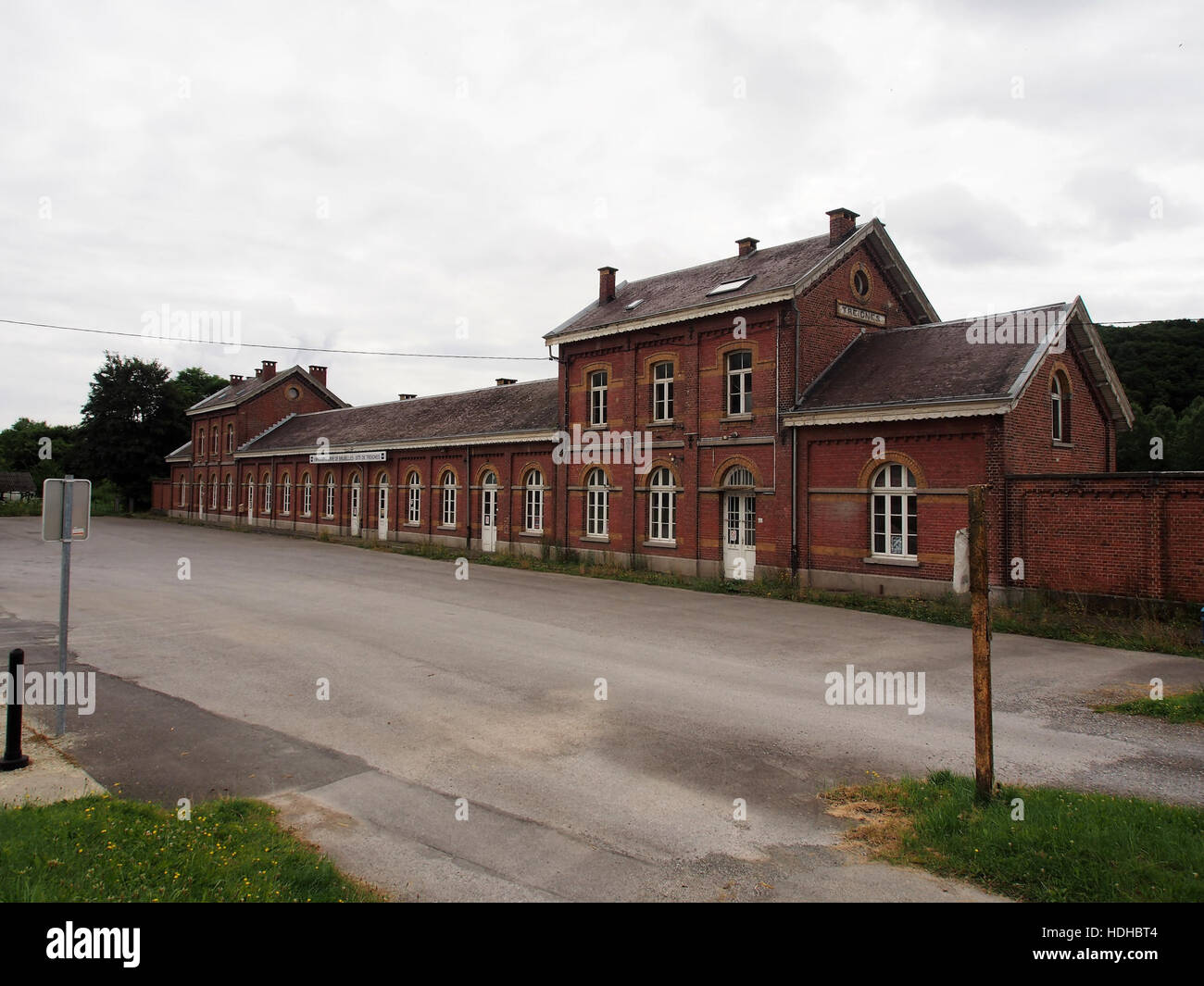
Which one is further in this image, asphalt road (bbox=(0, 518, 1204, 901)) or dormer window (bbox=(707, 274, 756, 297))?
dormer window (bbox=(707, 274, 756, 297))

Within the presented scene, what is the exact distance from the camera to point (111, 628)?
13.0 metres

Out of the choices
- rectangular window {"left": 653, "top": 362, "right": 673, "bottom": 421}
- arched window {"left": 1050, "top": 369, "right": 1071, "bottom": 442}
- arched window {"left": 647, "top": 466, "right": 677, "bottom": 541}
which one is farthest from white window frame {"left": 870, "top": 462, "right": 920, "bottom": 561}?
rectangular window {"left": 653, "top": 362, "right": 673, "bottom": 421}

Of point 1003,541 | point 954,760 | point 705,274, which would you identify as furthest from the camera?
point 705,274

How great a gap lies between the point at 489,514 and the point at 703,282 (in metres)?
11.6

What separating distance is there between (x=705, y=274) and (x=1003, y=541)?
1238 cm

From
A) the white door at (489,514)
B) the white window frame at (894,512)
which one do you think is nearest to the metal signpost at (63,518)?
the white window frame at (894,512)

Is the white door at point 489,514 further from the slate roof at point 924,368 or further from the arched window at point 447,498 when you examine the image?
the slate roof at point 924,368

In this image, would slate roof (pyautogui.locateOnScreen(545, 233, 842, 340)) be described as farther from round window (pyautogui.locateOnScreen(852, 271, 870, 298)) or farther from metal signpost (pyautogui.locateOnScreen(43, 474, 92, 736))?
metal signpost (pyautogui.locateOnScreen(43, 474, 92, 736))

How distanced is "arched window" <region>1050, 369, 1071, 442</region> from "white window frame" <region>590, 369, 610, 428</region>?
39.6ft

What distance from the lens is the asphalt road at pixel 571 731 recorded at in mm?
5133

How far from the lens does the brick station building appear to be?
1546 cm

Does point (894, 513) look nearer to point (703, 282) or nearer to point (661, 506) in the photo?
point (661, 506)

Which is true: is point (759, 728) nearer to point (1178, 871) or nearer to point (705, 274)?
point (1178, 871)
